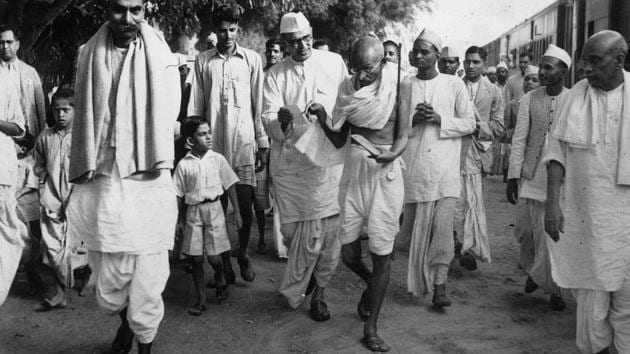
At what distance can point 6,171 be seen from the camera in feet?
18.3

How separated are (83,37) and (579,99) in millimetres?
11512

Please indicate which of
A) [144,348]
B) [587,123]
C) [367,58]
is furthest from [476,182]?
[144,348]

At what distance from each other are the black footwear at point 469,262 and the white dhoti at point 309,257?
6.33ft

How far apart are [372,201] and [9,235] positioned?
283 centimetres

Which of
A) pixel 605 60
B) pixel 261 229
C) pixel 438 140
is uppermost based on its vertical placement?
pixel 605 60

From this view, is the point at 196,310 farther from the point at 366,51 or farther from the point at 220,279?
the point at 366,51

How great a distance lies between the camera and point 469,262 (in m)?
7.33

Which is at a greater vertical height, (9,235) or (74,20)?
(74,20)

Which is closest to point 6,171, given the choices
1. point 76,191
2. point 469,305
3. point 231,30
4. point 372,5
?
point 76,191

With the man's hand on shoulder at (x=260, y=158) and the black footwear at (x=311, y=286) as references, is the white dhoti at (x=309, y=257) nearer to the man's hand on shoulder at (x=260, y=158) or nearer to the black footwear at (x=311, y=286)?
the black footwear at (x=311, y=286)

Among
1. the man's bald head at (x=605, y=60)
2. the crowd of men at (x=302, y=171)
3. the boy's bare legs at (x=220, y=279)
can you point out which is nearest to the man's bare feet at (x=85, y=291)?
the crowd of men at (x=302, y=171)

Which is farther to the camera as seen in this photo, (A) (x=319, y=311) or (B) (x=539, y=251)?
(B) (x=539, y=251)

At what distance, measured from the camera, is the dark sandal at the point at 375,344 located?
5.04m

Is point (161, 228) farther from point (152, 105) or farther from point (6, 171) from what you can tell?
point (6, 171)
